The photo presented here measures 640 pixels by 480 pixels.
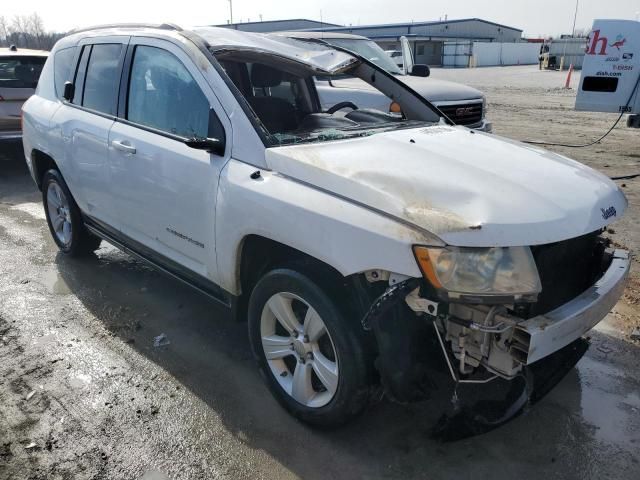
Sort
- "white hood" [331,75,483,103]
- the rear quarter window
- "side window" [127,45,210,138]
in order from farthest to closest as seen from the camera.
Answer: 1. the rear quarter window
2. "white hood" [331,75,483,103]
3. "side window" [127,45,210,138]

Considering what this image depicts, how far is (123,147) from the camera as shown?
3.60m

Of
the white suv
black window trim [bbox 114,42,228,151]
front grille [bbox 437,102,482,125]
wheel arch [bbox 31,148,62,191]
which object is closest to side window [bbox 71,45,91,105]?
the white suv

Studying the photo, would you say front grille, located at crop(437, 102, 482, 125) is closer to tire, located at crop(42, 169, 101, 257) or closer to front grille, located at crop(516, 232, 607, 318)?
tire, located at crop(42, 169, 101, 257)

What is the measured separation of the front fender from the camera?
2217 mm

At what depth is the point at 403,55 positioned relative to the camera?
10.2 meters

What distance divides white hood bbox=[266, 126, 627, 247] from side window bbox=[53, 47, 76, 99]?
2.84m

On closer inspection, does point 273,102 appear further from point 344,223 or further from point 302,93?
point 344,223

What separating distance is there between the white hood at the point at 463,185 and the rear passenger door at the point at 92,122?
180cm

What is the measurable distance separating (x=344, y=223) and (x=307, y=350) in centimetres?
76

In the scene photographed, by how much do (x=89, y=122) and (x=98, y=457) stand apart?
2548mm

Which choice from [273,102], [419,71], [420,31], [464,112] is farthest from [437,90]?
[420,31]

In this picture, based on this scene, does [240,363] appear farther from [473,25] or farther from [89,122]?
[473,25]

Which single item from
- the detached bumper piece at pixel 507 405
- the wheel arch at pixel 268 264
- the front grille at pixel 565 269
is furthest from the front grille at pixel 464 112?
the detached bumper piece at pixel 507 405

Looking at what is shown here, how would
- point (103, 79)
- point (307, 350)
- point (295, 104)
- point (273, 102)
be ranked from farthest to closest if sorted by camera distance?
point (295, 104) → point (103, 79) → point (273, 102) → point (307, 350)
